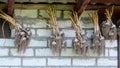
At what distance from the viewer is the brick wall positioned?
13.3 ft

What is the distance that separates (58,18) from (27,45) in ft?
1.73

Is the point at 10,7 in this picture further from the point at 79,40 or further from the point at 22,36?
the point at 79,40

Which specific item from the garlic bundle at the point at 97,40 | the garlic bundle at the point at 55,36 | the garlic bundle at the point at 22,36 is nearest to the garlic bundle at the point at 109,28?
the garlic bundle at the point at 97,40

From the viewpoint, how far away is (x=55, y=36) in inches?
→ 154

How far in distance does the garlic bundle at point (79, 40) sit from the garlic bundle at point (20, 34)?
0.55 m

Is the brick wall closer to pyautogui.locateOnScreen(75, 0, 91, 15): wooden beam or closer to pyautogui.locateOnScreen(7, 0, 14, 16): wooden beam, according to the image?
pyautogui.locateOnScreen(7, 0, 14, 16): wooden beam

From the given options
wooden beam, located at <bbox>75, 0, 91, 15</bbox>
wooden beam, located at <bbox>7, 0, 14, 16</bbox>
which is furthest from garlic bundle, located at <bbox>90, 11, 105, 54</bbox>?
wooden beam, located at <bbox>7, 0, 14, 16</bbox>

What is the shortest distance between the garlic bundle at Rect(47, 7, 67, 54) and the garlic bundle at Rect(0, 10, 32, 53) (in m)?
0.28

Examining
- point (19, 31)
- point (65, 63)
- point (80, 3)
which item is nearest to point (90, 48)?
point (65, 63)

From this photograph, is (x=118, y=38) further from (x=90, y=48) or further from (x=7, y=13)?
(x=7, y=13)

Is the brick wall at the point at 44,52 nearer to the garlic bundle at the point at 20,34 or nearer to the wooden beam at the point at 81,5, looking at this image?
the garlic bundle at the point at 20,34

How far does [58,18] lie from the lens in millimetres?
4145

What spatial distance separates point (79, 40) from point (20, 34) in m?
0.69

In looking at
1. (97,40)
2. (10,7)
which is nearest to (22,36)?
(10,7)
